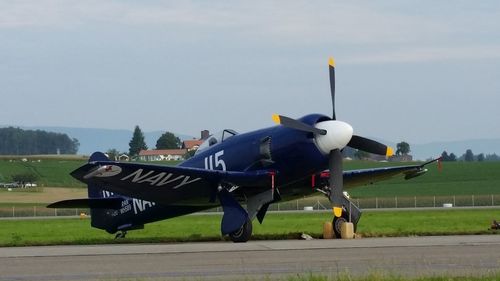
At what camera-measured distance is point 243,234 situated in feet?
68.4

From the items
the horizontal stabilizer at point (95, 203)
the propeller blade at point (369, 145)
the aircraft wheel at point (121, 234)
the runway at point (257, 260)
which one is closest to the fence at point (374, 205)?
the aircraft wheel at point (121, 234)

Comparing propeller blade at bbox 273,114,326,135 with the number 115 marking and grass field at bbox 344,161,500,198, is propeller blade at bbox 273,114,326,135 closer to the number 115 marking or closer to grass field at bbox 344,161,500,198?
the number 115 marking

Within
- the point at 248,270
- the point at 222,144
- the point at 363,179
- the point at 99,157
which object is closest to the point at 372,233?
the point at 363,179

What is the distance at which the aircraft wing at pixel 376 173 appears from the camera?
2506cm

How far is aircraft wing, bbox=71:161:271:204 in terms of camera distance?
2025 cm

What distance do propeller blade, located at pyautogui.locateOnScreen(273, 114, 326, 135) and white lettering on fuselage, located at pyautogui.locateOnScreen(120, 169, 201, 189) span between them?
2.55 m

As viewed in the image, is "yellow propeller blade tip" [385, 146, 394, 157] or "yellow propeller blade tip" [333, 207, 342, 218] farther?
"yellow propeller blade tip" [385, 146, 394, 157]

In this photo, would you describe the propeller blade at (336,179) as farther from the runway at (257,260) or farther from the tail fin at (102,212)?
the tail fin at (102,212)

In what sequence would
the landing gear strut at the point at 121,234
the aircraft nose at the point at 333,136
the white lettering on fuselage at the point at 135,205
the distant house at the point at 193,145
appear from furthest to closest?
the landing gear strut at the point at 121,234, the distant house at the point at 193,145, the white lettering on fuselage at the point at 135,205, the aircraft nose at the point at 333,136

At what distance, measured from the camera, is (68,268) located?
47.4ft

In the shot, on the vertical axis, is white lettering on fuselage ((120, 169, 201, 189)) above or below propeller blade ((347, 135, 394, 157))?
below

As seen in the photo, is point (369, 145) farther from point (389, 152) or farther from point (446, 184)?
point (446, 184)

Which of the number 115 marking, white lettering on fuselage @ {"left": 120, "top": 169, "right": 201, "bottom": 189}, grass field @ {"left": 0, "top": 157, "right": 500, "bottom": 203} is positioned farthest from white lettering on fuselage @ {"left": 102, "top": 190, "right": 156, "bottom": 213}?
grass field @ {"left": 0, "top": 157, "right": 500, "bottom": 203}

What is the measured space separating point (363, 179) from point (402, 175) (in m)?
1.60
